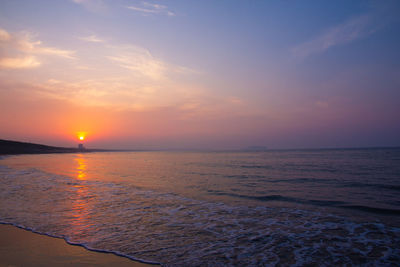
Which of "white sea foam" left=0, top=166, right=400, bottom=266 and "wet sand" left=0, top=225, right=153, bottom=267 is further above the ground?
"wet sand" left=0, top=225, right=153, bottom=267

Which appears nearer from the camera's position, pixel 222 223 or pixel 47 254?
pixel 47 254

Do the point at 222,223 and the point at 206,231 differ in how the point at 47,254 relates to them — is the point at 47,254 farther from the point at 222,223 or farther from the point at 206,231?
the point at 222,223

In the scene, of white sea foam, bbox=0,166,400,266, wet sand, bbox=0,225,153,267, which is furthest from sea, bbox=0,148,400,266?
wet sand, bbox=0,225,153,267

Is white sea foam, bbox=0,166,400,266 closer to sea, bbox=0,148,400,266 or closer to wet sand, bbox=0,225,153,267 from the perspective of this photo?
sea, bbox=0,148,400,266

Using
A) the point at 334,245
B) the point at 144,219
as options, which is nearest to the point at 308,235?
the point at 334,245

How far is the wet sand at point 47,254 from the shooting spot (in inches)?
195

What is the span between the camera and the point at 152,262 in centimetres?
519

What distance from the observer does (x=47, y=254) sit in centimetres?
539

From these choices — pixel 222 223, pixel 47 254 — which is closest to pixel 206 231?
pixel 222 223

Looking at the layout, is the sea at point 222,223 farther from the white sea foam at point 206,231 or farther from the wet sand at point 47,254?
the wet sand at point 47,254

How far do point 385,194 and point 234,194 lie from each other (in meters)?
7.81

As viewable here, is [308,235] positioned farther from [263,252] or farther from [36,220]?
[36,220]

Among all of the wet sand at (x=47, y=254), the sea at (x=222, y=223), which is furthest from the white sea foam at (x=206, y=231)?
the wet sand at (x=47, y=254)

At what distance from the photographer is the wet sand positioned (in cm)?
496
